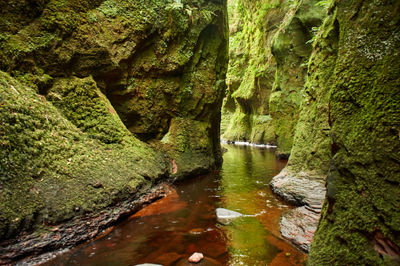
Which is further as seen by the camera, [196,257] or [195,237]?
[195,237]

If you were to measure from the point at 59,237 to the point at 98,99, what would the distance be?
3.08 meters

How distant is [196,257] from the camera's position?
8.67ft

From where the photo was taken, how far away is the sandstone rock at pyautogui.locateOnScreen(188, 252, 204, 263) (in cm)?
259

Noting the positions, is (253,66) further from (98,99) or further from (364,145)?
(364,145)

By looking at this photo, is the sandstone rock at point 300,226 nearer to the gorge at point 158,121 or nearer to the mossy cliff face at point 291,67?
the gorge at point 158,121

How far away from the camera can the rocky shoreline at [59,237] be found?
95.3 inches

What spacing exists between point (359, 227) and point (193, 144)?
5.79 m

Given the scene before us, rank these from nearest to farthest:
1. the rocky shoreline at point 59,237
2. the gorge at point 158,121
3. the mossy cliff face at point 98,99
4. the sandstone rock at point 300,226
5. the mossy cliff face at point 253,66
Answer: the gorge at point 158,121 → the rocky shoreline at point 59,237 → the sandstone rock at point 300,226 → the mossy cliff face at point 98,99 → the mossy cliff face at point 253,66

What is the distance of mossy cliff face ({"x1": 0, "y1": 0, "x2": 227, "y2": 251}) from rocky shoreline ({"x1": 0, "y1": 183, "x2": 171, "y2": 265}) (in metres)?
0.11

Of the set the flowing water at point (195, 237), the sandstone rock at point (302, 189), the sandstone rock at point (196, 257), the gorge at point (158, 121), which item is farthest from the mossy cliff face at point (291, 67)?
the sandstone rock at point (196, 257)

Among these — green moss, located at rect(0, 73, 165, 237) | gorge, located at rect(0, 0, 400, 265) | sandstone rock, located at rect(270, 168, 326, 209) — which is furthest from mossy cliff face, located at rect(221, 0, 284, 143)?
green moss, located at rect(0, 73, 165, 237)

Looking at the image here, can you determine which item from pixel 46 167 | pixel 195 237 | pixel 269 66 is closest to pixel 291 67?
pixel 269 66

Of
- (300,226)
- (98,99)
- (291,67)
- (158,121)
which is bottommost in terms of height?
(300,226)

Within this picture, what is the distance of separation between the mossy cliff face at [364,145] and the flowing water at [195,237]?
3.41 feet
